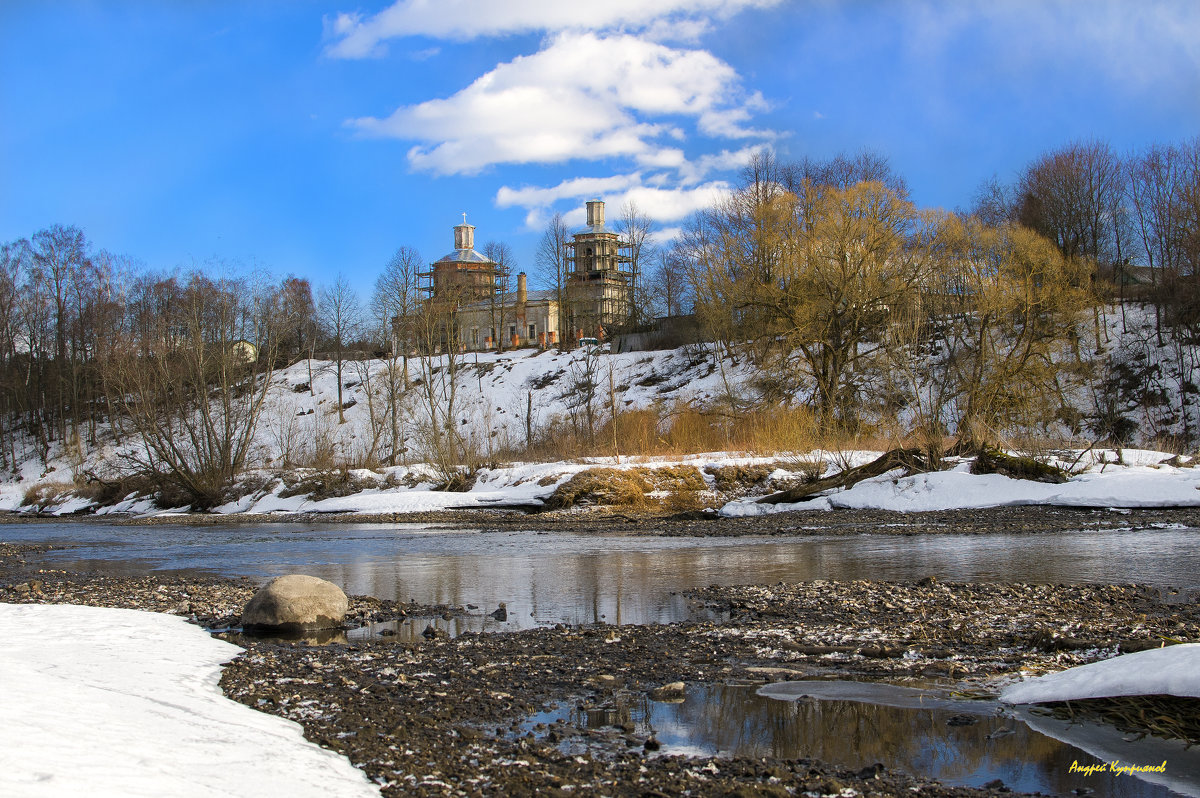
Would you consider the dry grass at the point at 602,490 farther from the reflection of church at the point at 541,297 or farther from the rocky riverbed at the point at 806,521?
the reflection of church at the point at 541,297

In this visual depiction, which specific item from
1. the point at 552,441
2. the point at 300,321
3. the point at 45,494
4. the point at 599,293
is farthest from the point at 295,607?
the point at 599,293

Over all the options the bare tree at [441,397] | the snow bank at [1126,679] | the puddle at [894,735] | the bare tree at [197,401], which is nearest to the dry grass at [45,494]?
the bare tree at [197,401]

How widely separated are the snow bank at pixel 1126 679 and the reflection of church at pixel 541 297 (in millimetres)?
61648

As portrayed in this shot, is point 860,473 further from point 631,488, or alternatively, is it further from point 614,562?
point 614,562

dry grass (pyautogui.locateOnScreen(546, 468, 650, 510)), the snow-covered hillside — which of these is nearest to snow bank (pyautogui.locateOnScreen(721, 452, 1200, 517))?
the snow-covered hillside

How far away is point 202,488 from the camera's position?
35625 mm

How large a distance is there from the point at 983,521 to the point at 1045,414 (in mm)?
16984

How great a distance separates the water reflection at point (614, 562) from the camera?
1193 cm

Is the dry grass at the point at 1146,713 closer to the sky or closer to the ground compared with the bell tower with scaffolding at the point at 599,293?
closer to the ground

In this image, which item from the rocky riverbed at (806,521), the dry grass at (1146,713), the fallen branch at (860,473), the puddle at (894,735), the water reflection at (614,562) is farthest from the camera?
the fallen branch at (860,473)

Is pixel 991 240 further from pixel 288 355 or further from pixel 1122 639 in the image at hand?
pixel 288 355

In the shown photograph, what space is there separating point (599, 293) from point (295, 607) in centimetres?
7925

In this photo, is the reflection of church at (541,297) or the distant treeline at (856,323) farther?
the reflection of church at (541,297)

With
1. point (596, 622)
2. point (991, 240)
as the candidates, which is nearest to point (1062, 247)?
point (991, 240)
